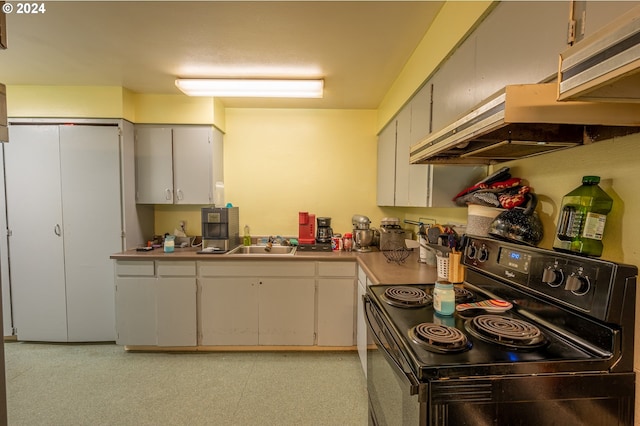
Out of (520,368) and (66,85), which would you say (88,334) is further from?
(520,368)

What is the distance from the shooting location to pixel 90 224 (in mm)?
2510

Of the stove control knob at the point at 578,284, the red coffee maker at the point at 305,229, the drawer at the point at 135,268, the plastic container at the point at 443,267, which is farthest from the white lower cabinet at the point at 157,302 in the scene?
the stove control knob at the point at 578,284

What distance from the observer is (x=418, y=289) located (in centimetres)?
129

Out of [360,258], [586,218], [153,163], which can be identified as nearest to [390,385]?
[586,218]

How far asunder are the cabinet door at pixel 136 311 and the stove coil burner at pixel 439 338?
2372 millimetres

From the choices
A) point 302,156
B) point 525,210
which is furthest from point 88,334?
point 525,210

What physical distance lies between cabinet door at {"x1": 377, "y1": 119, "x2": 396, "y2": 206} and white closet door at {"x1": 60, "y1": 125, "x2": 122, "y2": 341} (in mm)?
2543

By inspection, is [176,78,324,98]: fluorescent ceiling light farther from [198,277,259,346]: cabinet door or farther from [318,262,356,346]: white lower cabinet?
[198,277,259,346]: cabinet door

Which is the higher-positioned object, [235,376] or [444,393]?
[444,393]

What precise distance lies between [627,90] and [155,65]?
8.74 feet

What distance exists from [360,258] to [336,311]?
21.9 inches

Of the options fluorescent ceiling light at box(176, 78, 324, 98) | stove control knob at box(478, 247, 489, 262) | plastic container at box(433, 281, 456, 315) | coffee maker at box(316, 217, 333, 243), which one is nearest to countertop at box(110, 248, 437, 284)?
coffee maker at box(316, 217, 333, 243)

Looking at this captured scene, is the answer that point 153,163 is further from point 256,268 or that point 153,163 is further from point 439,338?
point 439,338

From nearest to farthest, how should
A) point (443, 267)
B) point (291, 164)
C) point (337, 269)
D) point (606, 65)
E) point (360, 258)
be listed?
1. point (606, 65)
2. point (443, 267)
3. point (360, 258)
4. point (337, 269)
5. point (291, 164)
